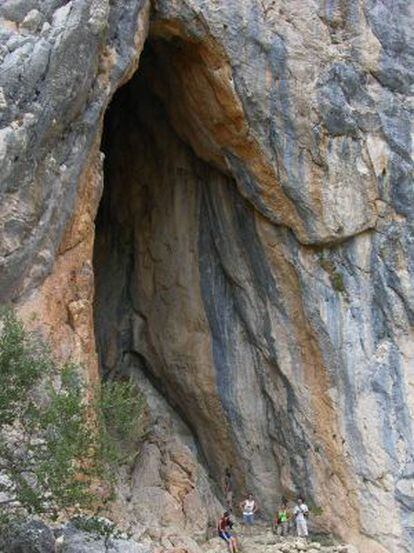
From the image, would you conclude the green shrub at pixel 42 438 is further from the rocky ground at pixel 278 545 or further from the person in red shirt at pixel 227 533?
the rocky ground at pixel 278 545

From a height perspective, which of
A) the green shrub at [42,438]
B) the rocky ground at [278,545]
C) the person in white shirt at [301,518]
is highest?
the green shrub at [42,438]

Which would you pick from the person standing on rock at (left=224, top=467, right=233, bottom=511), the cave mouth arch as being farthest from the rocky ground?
the person standing on rock at (left=224, top=467, right=233, bottom=511)

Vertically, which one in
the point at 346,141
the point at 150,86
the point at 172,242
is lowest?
the point at 172,242

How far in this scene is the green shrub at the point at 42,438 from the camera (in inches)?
379

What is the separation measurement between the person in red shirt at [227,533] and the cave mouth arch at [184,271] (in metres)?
1.81

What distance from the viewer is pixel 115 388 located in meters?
11.3

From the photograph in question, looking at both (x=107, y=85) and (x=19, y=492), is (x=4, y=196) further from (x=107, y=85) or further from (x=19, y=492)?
(x=19, y=492)

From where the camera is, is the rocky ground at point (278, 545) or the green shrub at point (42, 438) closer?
the green shrub at point (42, 438)

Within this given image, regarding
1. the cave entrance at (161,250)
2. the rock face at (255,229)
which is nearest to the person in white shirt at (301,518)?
the rock face at (255,229)

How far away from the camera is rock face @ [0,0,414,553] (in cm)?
1366

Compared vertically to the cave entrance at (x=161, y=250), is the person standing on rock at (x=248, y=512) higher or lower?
lower

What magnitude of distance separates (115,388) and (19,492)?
218cm

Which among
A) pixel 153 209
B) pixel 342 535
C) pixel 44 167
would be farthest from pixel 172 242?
pixel 342 535

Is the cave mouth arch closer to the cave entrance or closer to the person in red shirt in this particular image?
the cave entrance
